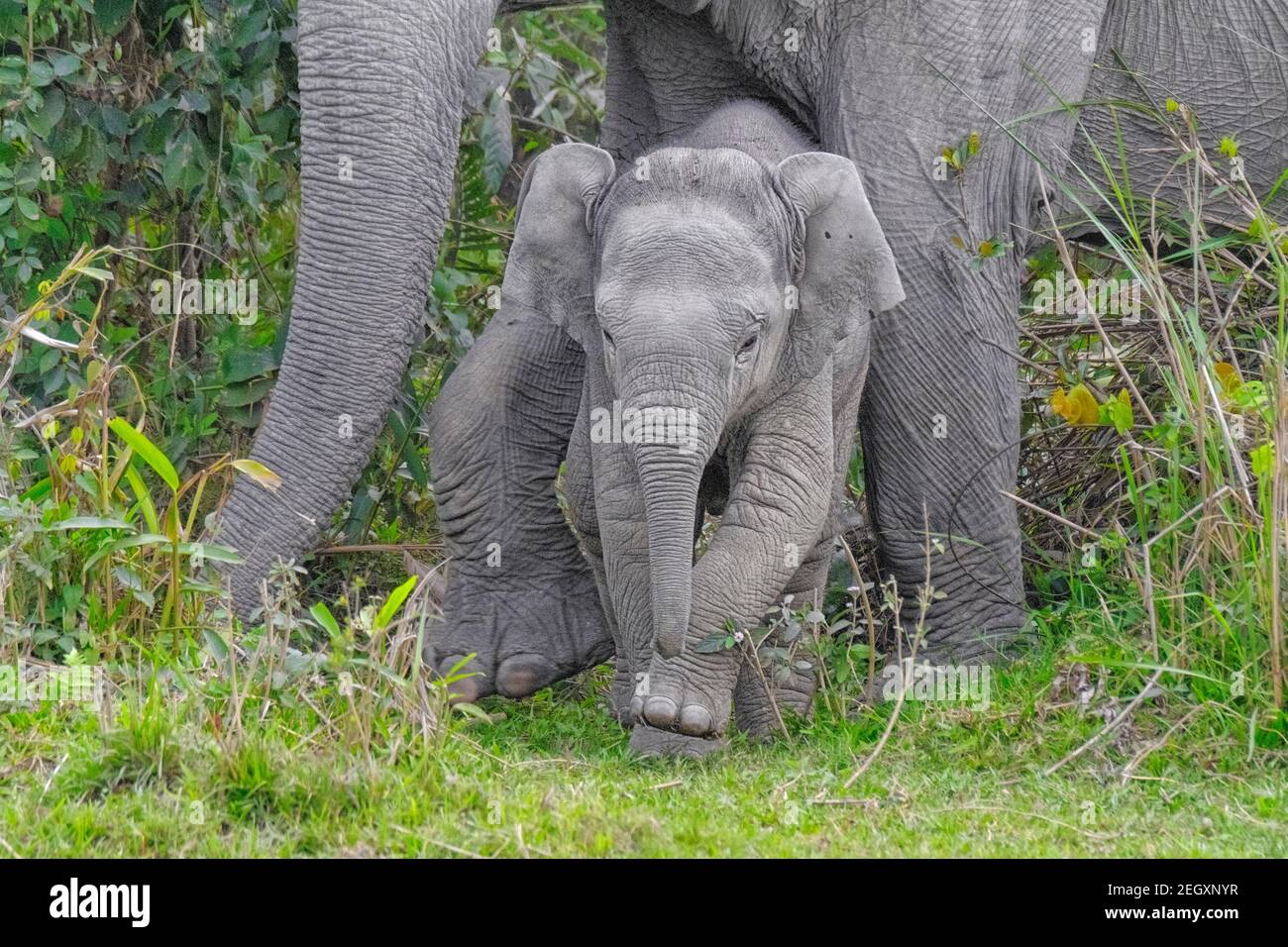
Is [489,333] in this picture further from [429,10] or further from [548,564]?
[429,10]

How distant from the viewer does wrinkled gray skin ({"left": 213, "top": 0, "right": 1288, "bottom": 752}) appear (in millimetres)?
6016

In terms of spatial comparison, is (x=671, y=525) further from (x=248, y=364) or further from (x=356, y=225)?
(x=248, y=364)

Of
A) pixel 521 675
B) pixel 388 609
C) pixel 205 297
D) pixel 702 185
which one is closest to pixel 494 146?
pixel 205 297

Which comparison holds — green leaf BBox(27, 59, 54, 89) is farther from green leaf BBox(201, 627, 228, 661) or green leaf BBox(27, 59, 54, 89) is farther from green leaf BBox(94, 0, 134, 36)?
green leaf BBox(201, 627, 228, 661)

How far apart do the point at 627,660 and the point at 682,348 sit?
3.43ft

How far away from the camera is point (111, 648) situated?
537cm

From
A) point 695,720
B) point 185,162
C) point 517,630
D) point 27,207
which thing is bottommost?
point 695,720

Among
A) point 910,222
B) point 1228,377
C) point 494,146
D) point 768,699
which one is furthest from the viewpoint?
point 494,146

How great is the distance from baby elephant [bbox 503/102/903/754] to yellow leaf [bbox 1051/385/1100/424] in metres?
0.69

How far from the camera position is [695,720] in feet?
17.3

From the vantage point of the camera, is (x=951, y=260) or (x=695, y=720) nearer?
(x=695, y=720)

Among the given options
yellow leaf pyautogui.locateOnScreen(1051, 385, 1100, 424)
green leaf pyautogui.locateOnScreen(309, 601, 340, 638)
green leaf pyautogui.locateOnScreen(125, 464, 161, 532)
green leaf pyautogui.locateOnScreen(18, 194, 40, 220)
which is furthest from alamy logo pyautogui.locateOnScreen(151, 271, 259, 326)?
yellow leaf pyautogui.locateOnScreen(1051, 385, 1100, 424)

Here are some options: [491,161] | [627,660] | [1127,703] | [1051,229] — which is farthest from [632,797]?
[491,161]

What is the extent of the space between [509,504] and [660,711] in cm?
127
